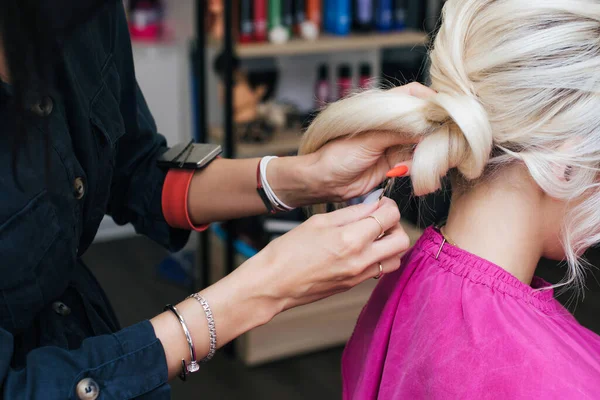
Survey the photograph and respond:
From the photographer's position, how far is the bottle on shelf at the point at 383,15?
2.50m

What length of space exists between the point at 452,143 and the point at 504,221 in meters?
0.15

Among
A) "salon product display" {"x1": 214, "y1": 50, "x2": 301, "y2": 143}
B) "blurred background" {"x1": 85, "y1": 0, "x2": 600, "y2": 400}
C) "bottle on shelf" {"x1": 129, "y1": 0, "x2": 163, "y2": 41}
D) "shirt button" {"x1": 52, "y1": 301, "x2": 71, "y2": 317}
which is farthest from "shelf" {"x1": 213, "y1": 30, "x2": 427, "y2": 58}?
"shirt button" {"x1": 52, "y1": 301, "x2": 71, "y2": 317}

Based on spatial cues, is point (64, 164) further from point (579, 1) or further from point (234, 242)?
point (234, 242)

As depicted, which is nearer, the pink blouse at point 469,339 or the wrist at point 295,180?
the pink blouse at point 469,339

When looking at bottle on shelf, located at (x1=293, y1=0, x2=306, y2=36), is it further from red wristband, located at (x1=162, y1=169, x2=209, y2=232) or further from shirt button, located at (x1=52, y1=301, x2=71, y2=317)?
shirt button, located at (x1=52, y1=301, x2=71, y2=317)

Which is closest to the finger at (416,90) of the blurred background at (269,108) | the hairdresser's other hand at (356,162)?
the hairdresser's other hand at (356,162)

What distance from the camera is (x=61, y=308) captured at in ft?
3.15

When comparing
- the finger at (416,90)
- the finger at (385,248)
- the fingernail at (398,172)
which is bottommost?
the finger at (385,248)

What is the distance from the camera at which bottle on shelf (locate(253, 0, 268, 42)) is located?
2.27 meters

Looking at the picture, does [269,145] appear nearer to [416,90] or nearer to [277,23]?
[277,23]

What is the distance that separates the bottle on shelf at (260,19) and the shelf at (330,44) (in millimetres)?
62

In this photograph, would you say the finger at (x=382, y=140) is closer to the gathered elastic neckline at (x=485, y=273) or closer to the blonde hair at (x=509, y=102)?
the blonde hair at (x=509, y=102)

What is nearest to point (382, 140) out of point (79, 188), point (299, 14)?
point (79, 188)

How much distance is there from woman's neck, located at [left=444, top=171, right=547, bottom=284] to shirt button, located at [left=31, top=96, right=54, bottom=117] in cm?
58
